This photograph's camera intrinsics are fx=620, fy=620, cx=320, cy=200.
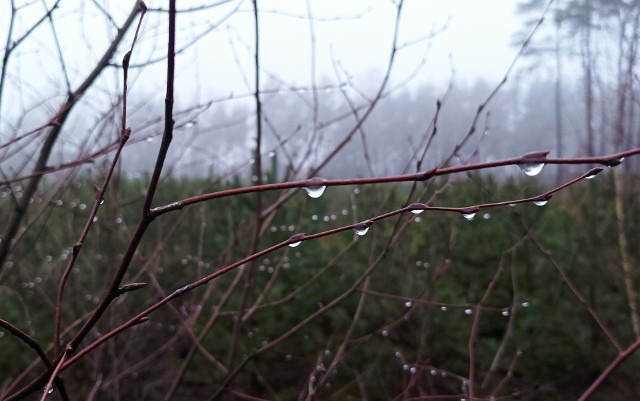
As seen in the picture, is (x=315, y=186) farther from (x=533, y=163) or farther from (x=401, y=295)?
(x=401, y=295)

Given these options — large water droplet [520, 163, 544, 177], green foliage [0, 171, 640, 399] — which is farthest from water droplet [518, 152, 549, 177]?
green foliage [0, 171, 640, 399]

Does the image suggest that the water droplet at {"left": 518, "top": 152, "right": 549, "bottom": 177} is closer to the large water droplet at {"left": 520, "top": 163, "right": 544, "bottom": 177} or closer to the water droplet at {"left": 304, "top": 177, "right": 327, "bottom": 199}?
the large water droplet at {"left": 520, "top": 163, "right": 544, "bottom": 177}

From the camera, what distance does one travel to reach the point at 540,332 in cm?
564

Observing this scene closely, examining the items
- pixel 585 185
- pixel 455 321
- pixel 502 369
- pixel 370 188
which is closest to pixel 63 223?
pixel 370 188

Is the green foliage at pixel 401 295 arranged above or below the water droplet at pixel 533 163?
below

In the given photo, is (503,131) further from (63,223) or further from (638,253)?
(63,223)

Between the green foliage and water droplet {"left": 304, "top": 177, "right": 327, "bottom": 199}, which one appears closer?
water droplet {"left": 304, "top": 177, "right": 327, "bottom": 199}

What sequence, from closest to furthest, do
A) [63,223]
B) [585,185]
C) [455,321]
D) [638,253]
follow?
[638,253] < [455,321] < [63,223] < [585,185]

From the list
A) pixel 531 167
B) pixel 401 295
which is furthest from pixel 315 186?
pixel 401 295

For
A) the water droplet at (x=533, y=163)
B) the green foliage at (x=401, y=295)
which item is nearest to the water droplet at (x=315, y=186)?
the water droplet at (x=533, y=163)

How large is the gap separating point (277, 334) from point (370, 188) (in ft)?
5.52

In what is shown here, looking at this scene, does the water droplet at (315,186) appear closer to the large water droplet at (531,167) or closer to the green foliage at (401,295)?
the large water droplet at (531,167)

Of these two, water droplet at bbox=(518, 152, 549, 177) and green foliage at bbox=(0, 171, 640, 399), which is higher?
water droplet at bbox=(518, 152, 549, 177)

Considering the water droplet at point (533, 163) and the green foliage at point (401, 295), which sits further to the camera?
the green foliage at point (401, 295)
